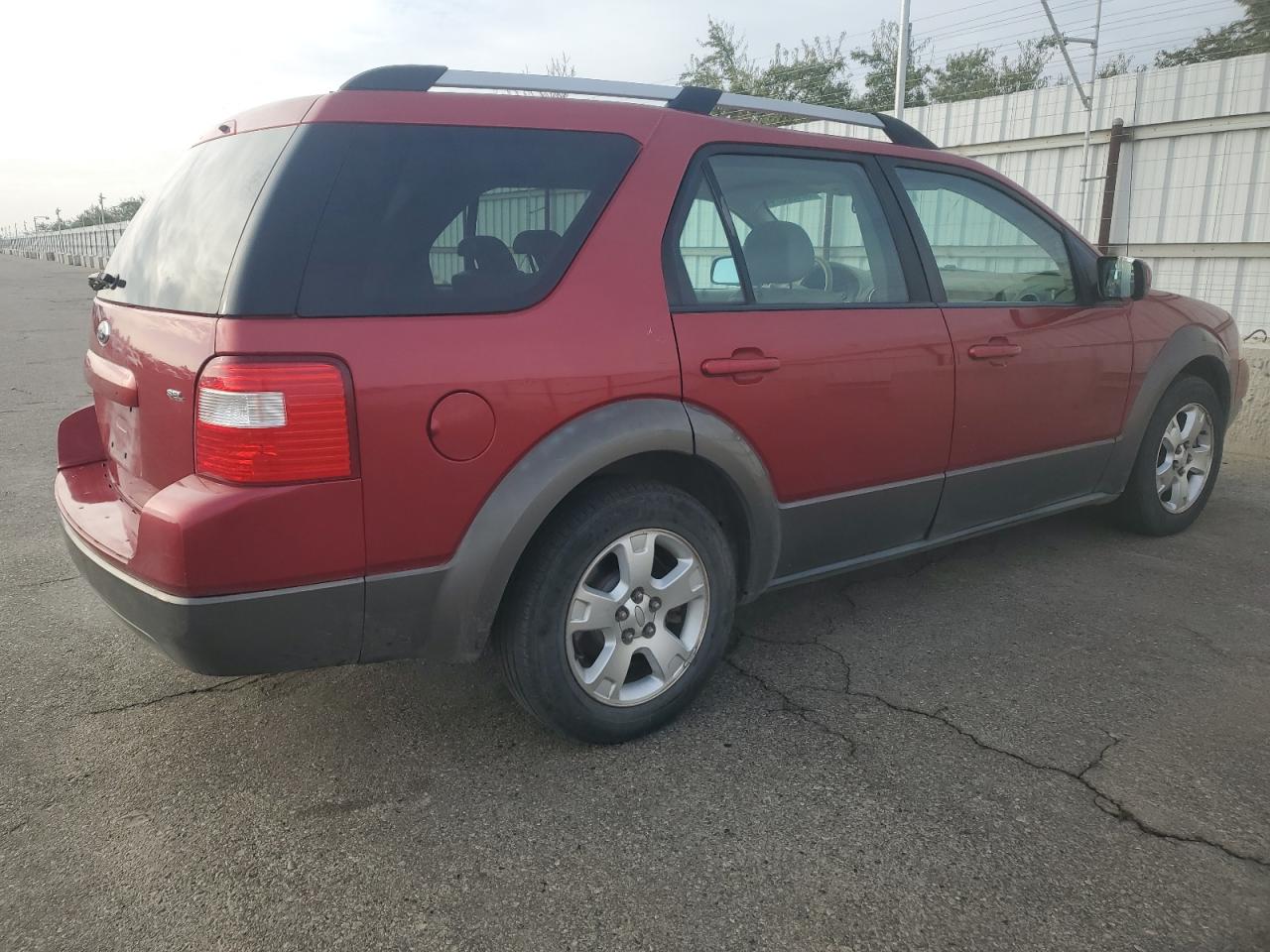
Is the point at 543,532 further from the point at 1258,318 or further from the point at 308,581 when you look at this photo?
the point at 1258,318

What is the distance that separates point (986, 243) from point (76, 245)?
65.2m

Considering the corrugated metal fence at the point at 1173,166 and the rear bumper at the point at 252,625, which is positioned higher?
the corrugated metal fence at the point at 1173,166

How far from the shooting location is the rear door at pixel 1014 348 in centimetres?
344

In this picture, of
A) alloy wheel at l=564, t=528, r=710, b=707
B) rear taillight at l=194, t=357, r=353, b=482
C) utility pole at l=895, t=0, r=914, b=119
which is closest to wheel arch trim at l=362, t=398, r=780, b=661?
alloy wheel at l=564, t=528, r=710, b=707

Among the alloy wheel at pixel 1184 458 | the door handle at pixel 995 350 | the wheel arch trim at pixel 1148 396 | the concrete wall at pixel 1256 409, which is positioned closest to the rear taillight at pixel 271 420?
the door handle at pixel 995 350

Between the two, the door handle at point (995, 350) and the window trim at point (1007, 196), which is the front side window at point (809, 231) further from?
the door handle at point (995, 350)

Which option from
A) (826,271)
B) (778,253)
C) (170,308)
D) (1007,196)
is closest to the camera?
(170,308)

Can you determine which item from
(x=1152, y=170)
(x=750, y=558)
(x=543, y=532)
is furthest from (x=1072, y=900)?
(x=1152, y=170)

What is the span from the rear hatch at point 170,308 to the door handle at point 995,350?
2.38 m

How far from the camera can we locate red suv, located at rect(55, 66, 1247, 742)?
2.14m

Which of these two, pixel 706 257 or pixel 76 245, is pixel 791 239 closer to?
pixel 706 257

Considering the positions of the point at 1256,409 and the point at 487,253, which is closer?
the point at 487,253

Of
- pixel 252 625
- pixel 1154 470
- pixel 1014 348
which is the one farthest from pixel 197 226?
pixel 1154 470

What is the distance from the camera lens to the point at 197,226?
7.88 ft
